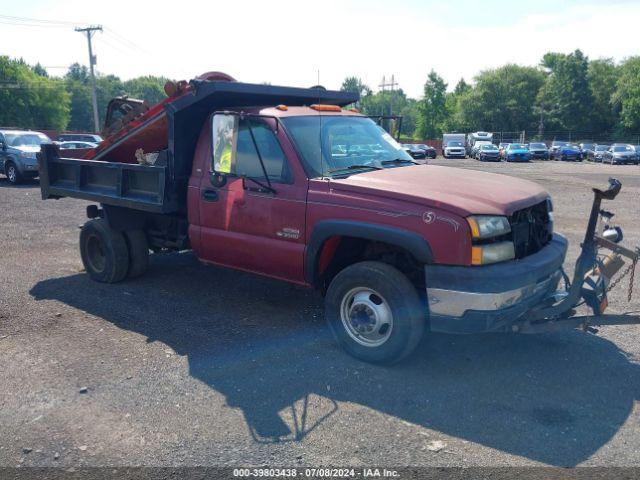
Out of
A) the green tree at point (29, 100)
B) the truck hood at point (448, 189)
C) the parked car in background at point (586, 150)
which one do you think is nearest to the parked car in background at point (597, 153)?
the parked car in background at point (586, 150)

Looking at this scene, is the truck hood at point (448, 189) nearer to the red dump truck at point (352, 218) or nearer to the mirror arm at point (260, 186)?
the red dump truck at point (352, 218)

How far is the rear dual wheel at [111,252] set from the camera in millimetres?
6688

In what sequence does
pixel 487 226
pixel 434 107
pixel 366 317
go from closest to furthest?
pixel 487 226, pixel 366 317, pixel 434 107

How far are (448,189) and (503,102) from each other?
267 ft

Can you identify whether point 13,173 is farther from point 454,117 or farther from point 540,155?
point 454,117

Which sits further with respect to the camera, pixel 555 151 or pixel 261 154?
pixel 555 151

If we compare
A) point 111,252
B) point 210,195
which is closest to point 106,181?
point 111,252

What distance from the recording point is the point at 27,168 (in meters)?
17.6

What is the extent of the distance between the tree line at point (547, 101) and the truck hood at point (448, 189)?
67760 millimetres

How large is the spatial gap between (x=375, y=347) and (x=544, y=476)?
1.65 m

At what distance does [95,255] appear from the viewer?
7059 millimetres

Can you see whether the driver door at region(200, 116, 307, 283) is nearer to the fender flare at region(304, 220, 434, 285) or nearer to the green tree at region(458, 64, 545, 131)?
the fender flare at region(304, 220, 434, 285)

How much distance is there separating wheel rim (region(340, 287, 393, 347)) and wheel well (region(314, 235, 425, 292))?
14.7 inches

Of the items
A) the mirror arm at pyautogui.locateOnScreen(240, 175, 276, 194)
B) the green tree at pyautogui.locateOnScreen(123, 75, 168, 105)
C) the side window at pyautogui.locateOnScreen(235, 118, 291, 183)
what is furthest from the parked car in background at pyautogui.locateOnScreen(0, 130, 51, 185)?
the green tree at pyautogui.locateOnScreen(123, 75, 168, 105)
